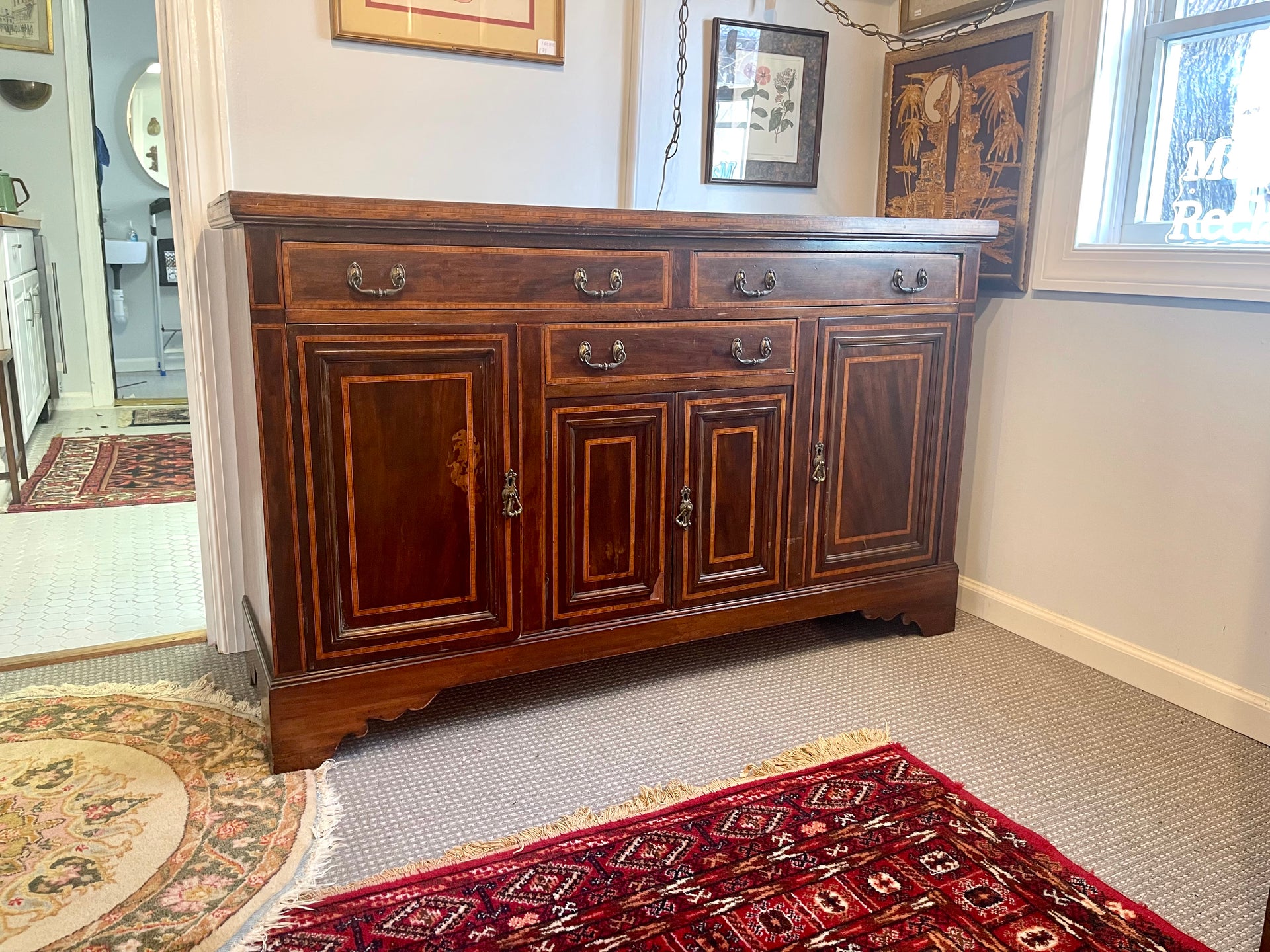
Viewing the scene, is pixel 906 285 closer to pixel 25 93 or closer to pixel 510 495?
pixel 510 495

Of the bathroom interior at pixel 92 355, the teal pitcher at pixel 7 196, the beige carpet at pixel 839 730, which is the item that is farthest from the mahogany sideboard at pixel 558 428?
the teal pitcher at pixel 7 196

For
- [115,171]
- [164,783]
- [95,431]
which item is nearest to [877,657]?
[164,783]

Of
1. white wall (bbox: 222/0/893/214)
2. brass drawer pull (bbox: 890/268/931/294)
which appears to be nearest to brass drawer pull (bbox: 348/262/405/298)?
white wall (bbox: 222/0/893/214)

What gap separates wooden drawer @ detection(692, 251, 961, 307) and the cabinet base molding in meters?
0.69

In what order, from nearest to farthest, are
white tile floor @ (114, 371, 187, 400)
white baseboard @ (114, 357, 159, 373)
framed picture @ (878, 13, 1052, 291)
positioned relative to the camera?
1. framed picture @ (878, 13, 1052, 291)
2. white tile floor @ (114, 371, 187, 400)
3. white baseboard @ (114, 357, 159, 373)

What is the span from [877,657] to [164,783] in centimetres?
161

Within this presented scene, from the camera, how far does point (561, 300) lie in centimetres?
186

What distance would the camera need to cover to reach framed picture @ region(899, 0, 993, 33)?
2.52 m

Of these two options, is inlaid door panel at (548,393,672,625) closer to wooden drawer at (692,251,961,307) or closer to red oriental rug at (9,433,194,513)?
wooden drawer at (692,251,961,307)

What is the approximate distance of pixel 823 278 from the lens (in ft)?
7.00

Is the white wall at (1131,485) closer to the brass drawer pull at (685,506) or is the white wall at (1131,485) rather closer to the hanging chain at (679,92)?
the hanging chain at (679,92)

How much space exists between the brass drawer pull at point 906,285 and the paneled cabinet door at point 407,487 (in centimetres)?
96

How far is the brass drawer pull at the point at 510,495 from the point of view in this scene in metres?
1.88

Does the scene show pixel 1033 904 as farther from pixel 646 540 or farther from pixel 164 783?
pixel 164 783
